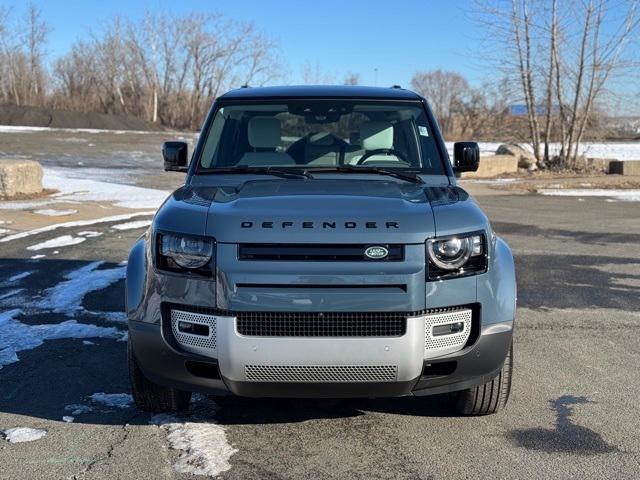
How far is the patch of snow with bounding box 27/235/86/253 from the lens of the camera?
31.4 feet

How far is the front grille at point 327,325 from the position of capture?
3.36m

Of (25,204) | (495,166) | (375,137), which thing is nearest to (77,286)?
(375,137)

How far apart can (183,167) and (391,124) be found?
159cm

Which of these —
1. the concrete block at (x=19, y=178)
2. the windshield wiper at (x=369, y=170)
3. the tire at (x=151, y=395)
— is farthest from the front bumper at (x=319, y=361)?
the concrete block at (x=19, y=178)

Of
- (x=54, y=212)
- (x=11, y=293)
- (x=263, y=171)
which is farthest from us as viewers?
(x=54, y=212)

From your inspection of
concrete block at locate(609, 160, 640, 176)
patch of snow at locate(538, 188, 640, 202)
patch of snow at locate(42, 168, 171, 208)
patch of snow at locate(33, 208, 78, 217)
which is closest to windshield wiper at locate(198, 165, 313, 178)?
patch of snow at locate(33, 208, 78, 217)

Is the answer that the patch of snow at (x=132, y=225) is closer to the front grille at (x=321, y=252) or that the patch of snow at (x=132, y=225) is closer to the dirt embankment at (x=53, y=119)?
the front grille at (x=321, y=252)

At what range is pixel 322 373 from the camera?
3367mm

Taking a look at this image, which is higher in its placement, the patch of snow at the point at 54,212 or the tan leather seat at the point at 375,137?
the tan leather seat at the point at 375,137

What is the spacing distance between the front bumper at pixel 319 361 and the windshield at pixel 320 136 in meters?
1.67

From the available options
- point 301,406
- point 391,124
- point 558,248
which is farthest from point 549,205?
point 301,406

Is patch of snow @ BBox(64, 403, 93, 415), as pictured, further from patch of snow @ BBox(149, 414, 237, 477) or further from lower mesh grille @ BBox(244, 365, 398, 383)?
lower mesh grille @ BBox(244, 365, 398, 383)

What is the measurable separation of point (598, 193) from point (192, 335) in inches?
672

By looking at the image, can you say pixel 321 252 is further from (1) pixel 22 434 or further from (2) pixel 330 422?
(1) pixel 22 434
